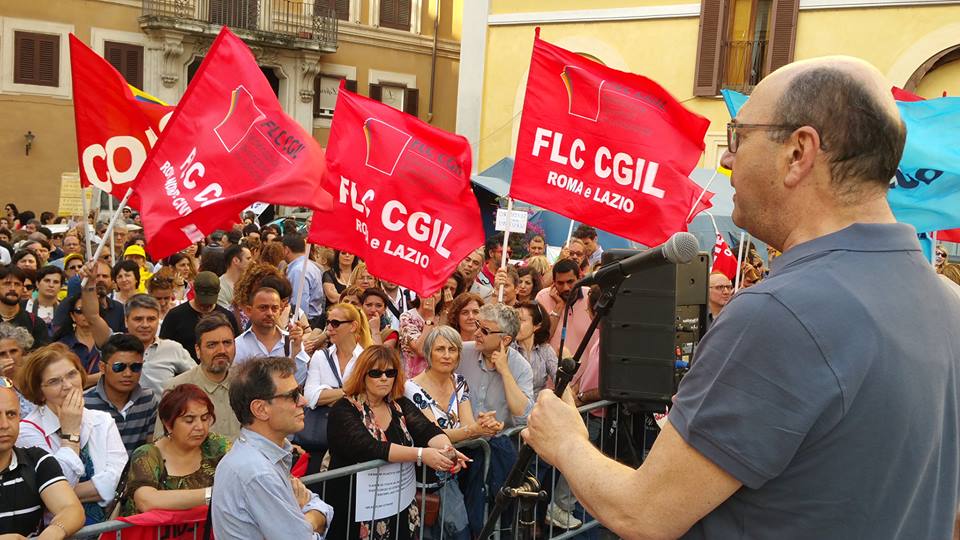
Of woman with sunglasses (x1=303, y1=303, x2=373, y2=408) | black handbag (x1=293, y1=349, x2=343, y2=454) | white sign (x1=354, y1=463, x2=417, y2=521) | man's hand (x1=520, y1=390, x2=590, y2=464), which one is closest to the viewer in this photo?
man's hand (x1=520, y1=390, x2=590, y2=464)

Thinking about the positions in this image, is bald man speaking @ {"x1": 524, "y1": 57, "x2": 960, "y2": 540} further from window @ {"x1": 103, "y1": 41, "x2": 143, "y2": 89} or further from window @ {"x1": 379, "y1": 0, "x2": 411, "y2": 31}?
window @ {"x1": 379, "y1": 0, "x2": 411, "y2": 31}

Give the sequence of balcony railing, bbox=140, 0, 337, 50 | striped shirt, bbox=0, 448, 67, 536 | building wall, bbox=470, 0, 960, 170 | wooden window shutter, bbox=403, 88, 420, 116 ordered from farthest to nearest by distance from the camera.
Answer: wooden window shutter, bbox=403, 88, 420, 116 < balcony railing, bbox=140, 0, 337, 50 < building wall, bbox=470, 0, 960, 170 < striped shirt, bbox=0, 448, 67, 536

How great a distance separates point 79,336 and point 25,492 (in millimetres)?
3281

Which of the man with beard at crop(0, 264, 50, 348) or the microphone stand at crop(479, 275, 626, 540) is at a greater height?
the microphone stand at crop(479, 275, 626, 540)

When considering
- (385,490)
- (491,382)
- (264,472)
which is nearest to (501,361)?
(491,382)

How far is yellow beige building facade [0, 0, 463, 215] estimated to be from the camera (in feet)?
90.4

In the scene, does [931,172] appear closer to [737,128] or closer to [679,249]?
[679,249]

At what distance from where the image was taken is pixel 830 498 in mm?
1657

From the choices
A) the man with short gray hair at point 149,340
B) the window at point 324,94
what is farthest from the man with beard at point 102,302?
the window at point 324,94

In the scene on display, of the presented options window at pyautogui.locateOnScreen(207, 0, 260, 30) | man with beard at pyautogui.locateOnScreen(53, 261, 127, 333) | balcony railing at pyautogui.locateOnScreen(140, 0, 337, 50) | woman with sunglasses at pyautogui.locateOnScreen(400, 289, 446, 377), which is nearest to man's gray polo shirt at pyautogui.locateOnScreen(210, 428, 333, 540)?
woman with sunglasses at pyautogui.locateOnScreen(400, 289, 446, 377)

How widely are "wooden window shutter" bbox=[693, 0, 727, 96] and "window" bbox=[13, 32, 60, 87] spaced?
18.2 metres

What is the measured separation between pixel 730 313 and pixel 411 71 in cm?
3379

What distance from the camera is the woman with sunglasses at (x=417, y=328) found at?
281 inches

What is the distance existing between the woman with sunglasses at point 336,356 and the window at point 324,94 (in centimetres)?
2694
